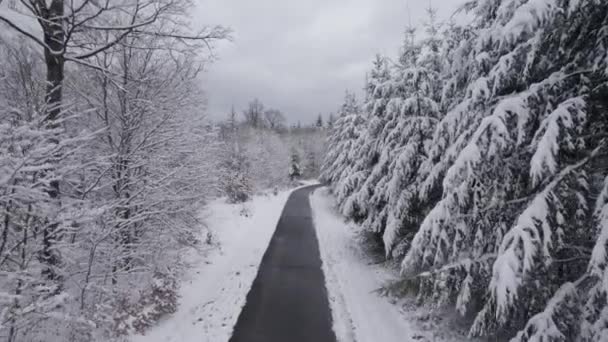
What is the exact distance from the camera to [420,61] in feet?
28.7

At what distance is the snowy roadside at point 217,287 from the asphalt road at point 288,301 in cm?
30

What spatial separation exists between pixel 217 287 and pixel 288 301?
2.13 metres

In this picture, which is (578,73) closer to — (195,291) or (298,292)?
(298,292)

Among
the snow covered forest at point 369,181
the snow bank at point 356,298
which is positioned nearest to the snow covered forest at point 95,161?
the snow covered forest at point 369,181

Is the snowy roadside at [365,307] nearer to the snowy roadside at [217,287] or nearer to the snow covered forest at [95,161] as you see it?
the snowy roadside at [217,287]

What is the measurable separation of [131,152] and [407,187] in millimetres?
6913

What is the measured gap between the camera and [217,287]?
8.20 meters

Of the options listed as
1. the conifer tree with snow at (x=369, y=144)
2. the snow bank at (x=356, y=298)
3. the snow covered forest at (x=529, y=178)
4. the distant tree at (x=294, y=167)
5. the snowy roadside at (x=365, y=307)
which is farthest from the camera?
the distant tree at (x=294, y=167)

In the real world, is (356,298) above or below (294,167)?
below

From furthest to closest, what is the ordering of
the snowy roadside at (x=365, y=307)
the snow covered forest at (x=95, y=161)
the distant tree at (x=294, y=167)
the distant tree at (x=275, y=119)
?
the distant tree at (x=275, y=119)
the distant tree at (x=294, y=167)
the snowy roadside at (x=365, y=307)
the snow covered forest at (x=95, y=161)

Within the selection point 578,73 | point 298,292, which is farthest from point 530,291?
→ point 298,292

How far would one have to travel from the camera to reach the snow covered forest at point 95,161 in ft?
10.3

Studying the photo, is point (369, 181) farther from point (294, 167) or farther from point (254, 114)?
point (254, 114)

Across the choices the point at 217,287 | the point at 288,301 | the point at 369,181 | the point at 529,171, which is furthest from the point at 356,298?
the point at 529,171
